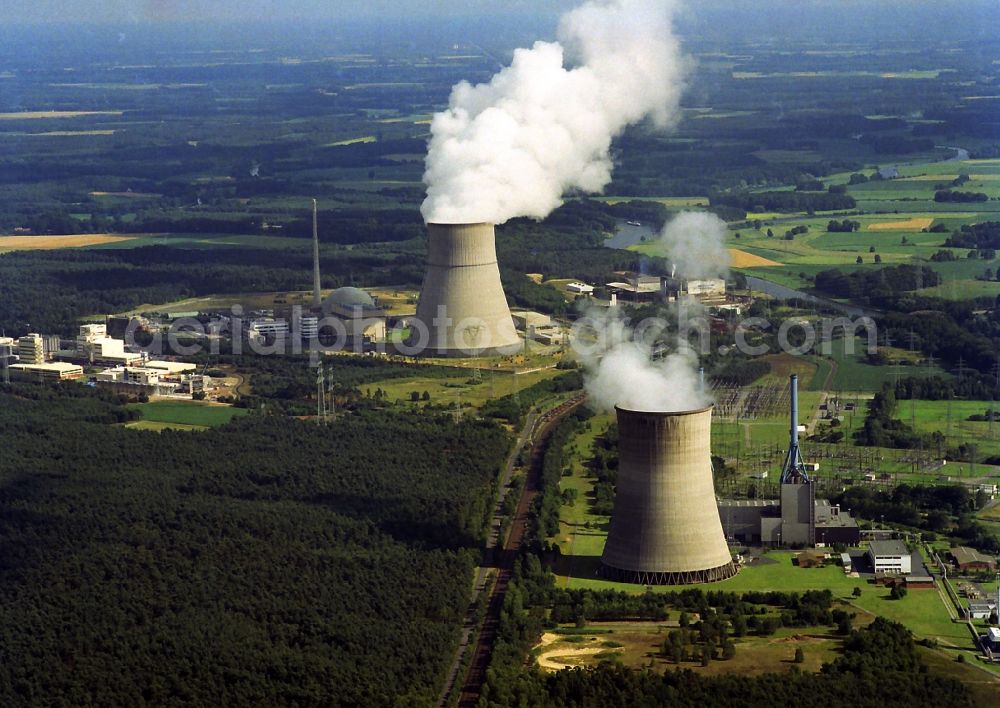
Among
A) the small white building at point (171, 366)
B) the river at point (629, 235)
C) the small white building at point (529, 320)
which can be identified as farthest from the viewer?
the river at point (629, 235)

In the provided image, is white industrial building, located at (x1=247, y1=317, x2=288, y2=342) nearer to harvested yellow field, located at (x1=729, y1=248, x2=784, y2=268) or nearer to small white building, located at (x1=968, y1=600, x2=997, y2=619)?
harvested yellow field, located at (x1=729, y1=248, x2=784, y2=268)

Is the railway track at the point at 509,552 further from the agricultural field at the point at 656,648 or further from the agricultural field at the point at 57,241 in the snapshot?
the agricultural field at the point at 57,241

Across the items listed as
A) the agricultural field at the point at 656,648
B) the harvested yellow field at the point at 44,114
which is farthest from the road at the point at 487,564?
the harvested yellow field at the point at 44,114

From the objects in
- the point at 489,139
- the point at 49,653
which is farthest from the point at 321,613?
the point at 489,139

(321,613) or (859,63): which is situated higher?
(859,63)

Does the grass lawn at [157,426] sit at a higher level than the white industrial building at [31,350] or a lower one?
lower

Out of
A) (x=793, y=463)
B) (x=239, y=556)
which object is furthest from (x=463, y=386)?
(x=239, y=556)

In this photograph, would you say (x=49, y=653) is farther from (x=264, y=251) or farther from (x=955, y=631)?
(x=264, y=251)
